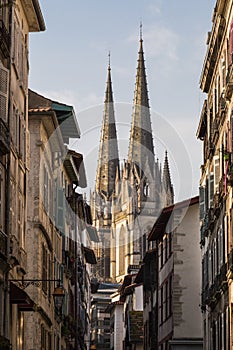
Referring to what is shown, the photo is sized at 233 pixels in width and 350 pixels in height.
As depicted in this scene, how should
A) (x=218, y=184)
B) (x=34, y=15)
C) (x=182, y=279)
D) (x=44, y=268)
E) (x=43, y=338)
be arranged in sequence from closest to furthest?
(x=34, y=15), (x=218, y=184), (x=43, y=338), (x=44, y=268), (x=182, y=279)

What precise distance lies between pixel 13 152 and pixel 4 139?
3.27 metres

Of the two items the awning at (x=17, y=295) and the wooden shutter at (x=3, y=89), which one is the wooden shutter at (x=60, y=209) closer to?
the awning at (x=17, y=295)

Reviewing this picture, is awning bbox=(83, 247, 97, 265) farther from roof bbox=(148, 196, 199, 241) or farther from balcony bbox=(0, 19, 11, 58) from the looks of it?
balcony bbox=(0, 19, 11, 58)

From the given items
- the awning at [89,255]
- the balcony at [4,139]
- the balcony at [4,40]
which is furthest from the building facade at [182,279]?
the awning at [89,255]

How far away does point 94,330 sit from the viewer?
551 feet

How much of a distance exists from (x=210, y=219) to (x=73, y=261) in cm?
2208

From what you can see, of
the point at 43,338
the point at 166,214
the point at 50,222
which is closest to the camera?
the point at 43,338

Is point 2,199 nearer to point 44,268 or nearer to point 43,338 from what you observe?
point 44,268

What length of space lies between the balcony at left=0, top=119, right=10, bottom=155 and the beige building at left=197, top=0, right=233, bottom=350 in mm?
7076

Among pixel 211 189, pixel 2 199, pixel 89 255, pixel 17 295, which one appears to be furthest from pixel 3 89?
pixel 89 255

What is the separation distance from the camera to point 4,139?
30.9 m

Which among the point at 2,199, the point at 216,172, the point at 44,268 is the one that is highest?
the point at 216,172

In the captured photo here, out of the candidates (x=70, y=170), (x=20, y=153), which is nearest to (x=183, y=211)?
(x=70, y=170)

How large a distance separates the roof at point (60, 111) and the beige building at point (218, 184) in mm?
6319
